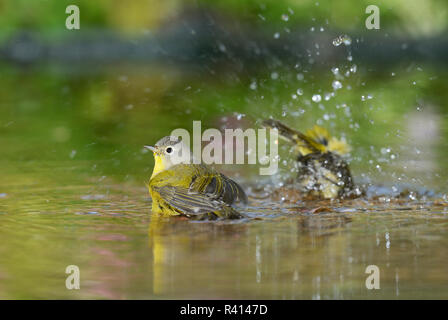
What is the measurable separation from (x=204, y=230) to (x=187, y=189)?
Result: 0.52 m

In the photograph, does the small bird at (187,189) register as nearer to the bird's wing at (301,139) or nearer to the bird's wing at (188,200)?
the bird's wing at (188,200)

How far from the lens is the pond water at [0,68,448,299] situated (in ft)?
13.1

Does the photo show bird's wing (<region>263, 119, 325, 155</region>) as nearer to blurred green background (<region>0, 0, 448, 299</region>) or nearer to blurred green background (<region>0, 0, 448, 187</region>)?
blurred green background (<region>0, 0, 448, 299</region>)

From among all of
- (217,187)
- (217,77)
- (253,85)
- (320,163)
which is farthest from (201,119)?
(217,77)

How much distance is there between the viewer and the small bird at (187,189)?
5570mm

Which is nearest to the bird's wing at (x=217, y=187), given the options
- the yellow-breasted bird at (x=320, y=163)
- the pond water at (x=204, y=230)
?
the pond water at (x=204, y=230)

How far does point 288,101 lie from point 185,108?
168 centimetres

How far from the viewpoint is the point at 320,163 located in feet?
22.5

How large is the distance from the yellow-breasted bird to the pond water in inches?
11.0

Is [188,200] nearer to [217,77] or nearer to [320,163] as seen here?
[320,163]

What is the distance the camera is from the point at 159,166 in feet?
19.7

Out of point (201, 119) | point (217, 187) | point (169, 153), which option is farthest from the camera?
point (201, 119)

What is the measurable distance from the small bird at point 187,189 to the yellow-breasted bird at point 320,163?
0.88m

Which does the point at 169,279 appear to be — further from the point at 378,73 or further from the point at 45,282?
the point at 378,73
